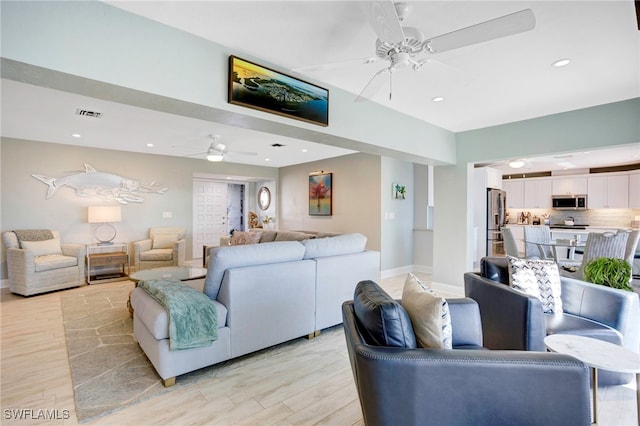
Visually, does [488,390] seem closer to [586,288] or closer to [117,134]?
[586,288]

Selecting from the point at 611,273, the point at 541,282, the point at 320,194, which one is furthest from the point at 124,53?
the point at 320,194

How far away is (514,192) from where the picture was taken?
8.77 metres

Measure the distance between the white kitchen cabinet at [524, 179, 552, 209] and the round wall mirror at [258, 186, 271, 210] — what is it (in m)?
7.26

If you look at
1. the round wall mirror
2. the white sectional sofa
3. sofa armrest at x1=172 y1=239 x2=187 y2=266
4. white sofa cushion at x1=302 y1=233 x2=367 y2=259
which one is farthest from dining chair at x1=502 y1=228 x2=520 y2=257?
the round wall mirror

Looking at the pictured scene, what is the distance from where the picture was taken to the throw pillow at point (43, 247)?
186 inches

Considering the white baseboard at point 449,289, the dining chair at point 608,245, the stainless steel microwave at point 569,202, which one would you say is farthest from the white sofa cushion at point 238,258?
the stainless steel microwave at point 569,202

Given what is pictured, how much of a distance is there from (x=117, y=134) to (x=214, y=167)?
2586 millimetres

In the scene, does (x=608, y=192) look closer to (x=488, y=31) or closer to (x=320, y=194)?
(x=320, y=194)

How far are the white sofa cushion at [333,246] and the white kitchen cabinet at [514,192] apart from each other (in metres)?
7.20

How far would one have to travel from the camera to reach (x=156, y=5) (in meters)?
1.84

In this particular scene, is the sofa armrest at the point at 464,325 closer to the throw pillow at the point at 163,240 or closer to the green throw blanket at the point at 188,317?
the green throw blanket at the point at 188,317

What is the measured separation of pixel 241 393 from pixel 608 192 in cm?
911

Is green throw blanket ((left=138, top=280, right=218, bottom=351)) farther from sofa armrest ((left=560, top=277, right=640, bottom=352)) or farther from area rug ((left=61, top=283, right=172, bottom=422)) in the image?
sofa armrest ((left=560, top=277, right=640, bottom=352))

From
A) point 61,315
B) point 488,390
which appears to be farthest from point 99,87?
point 61,315
